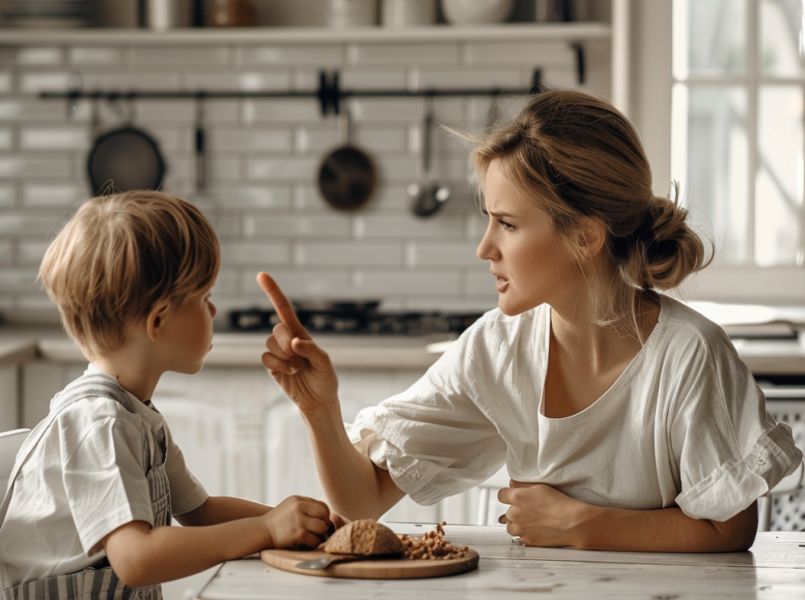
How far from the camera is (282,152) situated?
388 cm

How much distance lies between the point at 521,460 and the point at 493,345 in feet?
0.61

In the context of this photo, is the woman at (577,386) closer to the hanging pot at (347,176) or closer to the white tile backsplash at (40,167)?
the hanging pot at (347,176)

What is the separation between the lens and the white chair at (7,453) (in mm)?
1689

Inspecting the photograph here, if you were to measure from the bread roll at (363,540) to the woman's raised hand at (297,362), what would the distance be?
301 millimetres

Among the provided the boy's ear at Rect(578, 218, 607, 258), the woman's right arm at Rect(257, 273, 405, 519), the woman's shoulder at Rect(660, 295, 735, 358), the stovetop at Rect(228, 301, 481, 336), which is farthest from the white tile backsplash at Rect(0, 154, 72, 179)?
the woman's shoulder at Rect(660, 295, 735, 358)

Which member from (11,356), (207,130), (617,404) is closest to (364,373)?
(11,356)

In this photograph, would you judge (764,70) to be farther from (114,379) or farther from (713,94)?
(114,379)

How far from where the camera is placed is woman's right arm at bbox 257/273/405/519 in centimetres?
164

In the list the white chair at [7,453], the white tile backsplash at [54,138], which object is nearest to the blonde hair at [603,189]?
the white chair at [7,453]

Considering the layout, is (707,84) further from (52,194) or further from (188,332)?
(188,332)

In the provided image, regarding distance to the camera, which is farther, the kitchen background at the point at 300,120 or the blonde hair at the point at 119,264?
the kitchen background at the point at 300,120

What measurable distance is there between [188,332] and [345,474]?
34 centimetres

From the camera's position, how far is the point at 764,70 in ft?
12.2

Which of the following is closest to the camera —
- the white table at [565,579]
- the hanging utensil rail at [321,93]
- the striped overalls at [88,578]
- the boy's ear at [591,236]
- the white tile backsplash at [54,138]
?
the white table at [565,579]
